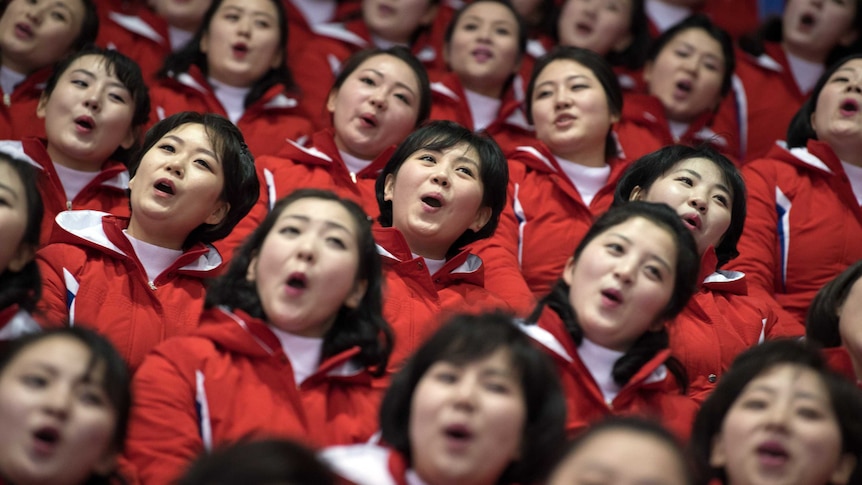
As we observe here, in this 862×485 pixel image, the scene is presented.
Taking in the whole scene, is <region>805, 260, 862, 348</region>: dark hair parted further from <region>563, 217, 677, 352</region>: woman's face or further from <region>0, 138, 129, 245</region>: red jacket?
<region>0, 138, 129, 245</region>: red jacket

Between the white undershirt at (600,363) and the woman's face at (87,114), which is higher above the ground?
the woman's face at (87,114)

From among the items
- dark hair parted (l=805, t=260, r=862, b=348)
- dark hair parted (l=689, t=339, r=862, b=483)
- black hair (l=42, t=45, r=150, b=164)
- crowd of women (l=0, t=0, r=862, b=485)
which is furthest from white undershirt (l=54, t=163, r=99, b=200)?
dark hair parted (l=805, t=260, r=862, b=348)

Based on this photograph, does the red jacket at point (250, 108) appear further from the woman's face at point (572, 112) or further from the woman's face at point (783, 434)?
the woman's face at point (783, 434)

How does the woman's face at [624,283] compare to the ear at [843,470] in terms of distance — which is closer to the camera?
the ear at [843,470]

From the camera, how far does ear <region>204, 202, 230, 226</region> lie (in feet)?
9.59

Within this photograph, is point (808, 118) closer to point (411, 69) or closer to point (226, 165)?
point (411, 69)

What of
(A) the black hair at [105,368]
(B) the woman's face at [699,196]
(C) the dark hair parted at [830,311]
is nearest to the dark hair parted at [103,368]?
(A) the black hair at [105,368]

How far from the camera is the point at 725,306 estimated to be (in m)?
3.10

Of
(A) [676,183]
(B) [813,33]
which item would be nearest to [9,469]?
(A) [676,183]

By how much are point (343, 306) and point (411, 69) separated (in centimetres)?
131

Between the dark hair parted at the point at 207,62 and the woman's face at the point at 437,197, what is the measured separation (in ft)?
3.45

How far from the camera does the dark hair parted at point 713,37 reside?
4250 mm

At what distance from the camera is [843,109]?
3672mm

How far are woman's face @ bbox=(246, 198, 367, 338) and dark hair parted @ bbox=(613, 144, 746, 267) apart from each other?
1014 millimetres
